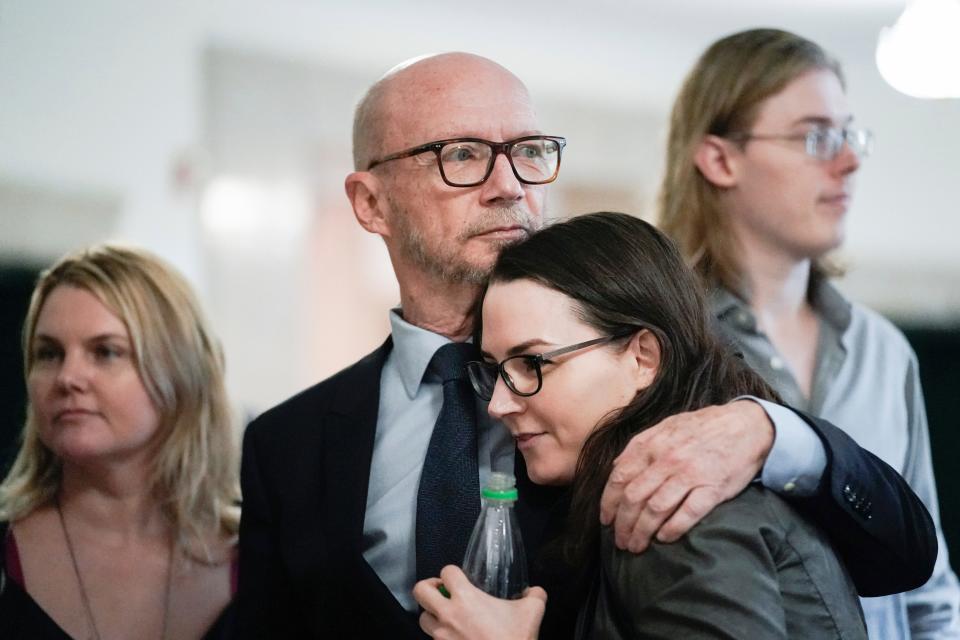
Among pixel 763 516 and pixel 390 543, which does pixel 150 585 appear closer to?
pixel 390 543

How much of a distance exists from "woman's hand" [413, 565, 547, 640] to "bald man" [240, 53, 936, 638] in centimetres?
19

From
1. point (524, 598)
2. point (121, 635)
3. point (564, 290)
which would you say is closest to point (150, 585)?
point (121, 635)

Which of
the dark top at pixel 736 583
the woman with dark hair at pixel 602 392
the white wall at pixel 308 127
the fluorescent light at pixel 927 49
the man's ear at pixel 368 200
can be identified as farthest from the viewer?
the white wall at pixel 308 127

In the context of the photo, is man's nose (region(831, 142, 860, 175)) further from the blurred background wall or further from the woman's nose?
the blurred background wall

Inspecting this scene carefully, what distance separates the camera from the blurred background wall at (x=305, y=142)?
173 inches

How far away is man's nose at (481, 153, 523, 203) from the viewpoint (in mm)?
1780

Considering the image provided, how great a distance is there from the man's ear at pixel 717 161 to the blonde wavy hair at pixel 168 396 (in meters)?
1.19

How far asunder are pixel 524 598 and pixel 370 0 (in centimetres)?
513

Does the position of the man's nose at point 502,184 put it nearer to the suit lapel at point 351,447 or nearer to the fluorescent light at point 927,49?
the suit lapel at point 351,447

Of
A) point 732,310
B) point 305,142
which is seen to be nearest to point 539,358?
point 732,310

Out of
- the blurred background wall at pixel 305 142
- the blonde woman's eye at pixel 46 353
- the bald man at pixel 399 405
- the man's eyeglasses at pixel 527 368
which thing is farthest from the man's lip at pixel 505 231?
the blurred background wall at pixel 305 142

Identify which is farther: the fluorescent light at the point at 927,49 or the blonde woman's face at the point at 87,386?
the fluorescent light at the point at 927,49

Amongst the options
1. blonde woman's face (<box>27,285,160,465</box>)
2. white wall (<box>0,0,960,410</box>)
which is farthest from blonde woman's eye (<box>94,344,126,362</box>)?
white wall (<box>0,0,960,410</box>)

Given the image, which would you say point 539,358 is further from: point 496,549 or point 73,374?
point 73,374
